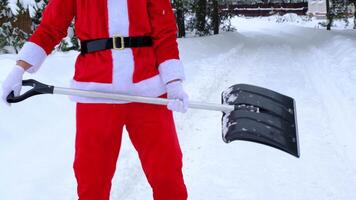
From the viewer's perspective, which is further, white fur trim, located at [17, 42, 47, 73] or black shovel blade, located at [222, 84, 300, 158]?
black shovel blade, located at [222, 84, 300, 158]

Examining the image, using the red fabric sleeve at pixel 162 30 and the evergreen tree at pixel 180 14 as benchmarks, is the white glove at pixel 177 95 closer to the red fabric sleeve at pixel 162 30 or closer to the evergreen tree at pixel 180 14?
the red fabric sleeve at pixel 162 30

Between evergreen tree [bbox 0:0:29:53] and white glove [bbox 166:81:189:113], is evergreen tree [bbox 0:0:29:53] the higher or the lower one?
the lower one

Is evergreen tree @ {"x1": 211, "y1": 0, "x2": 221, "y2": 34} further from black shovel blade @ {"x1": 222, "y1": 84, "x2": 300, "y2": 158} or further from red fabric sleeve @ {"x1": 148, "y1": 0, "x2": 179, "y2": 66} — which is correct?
red fabric sleeve @ {"x1": 148, "y1": 0, "x2": 179, "y2": 66}

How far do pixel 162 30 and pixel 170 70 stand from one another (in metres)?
0.19

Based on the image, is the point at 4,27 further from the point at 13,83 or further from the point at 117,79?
the point at 117,79

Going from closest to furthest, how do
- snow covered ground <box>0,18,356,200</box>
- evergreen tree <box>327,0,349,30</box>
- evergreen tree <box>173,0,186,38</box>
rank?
snow covered ground <box>0,18,356,200</box>, evergreen tree <box>173,0,186,38</box>, evergreen tree <box>327,0,349,30</box>

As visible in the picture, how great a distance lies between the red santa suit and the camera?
235 cm

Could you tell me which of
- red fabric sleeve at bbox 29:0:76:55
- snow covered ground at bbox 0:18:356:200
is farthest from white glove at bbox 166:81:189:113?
Answer: snow covered ground at bbox 0:18:356:200

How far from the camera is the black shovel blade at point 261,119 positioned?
2.65 metres

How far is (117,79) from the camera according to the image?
2.36 m

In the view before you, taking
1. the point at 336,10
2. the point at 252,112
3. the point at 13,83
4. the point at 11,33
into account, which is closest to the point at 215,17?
the point at 336,10

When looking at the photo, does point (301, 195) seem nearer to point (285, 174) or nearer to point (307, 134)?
point (285, 174)

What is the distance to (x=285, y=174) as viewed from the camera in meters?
4.23

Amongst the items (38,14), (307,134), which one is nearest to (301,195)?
(307,134)
